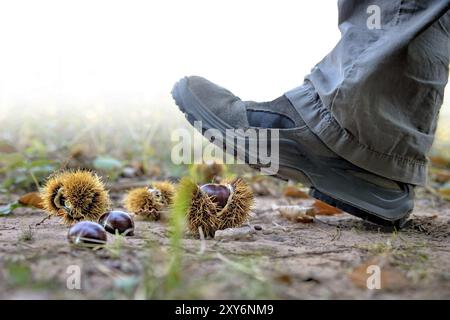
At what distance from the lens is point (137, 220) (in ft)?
6.02

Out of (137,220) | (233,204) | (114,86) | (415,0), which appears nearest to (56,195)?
(137,220)

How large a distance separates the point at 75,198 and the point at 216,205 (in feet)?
1.37

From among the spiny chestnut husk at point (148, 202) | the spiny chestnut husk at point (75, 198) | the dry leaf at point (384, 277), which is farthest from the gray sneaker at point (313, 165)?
the dry leaf at point (384, 277)

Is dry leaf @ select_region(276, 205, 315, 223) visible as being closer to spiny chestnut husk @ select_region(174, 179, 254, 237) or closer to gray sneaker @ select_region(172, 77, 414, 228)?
gray sneaker @ select_region(172, 77, 414, 228)

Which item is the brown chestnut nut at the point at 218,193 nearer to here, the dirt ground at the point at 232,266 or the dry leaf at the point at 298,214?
the dirt ground at the point at 232,266

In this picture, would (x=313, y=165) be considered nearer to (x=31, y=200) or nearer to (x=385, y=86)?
(x=385, y=86)

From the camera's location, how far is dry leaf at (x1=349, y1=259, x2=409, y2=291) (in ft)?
3.40

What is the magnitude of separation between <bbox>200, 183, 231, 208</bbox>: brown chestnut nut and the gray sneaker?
0.58ft

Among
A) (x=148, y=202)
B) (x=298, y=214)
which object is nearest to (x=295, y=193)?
(x=298, y=214)

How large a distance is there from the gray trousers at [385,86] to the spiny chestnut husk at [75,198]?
26.7 inches

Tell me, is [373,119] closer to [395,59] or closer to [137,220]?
[395,59]

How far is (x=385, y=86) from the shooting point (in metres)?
1.58

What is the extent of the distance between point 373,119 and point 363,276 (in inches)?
25.4

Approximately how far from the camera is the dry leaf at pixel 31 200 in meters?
2.02
